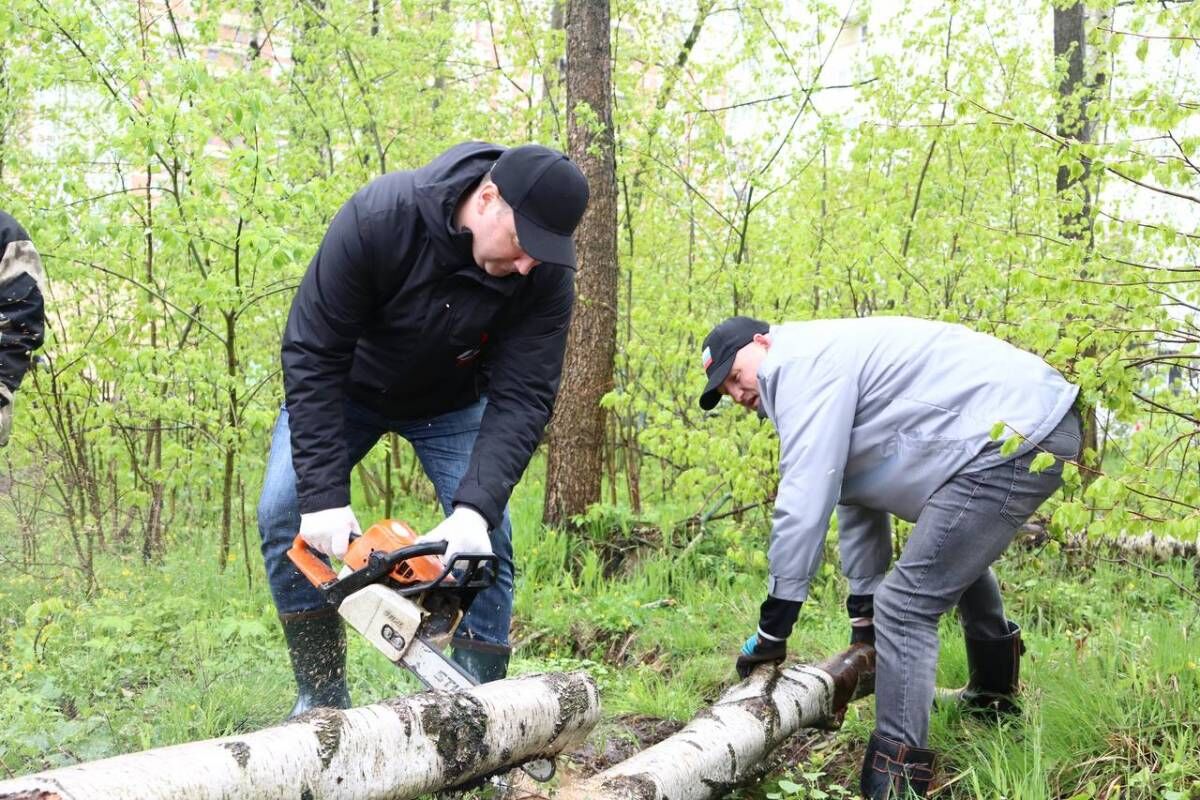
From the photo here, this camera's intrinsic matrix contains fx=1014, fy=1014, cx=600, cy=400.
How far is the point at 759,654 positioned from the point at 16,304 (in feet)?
9.49

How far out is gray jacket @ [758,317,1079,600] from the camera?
3146 mm

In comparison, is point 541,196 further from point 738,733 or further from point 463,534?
point 738,733

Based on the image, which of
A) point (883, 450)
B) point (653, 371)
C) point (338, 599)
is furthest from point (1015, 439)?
point (653, 371)

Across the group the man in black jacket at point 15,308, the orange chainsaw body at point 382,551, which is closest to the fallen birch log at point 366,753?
the orange chainsaw body at point 382,551

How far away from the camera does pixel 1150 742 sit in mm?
3186

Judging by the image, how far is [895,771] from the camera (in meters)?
3.14

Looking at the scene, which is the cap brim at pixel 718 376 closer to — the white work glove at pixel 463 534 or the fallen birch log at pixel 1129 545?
the white work glove at pixel 463 534

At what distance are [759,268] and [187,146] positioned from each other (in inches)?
126

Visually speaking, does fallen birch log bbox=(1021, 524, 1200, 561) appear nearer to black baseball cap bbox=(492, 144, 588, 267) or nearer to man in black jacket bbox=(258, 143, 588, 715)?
man in black jacket bbox=(258, 143, 588, 715)

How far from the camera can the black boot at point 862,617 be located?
157 inches

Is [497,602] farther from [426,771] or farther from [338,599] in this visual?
[426,771]

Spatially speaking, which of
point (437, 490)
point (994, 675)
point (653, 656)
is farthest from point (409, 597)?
point (653, 656)

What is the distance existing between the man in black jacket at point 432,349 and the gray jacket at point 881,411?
0.82 m

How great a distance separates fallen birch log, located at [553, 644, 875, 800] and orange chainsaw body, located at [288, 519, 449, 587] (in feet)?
2.44
